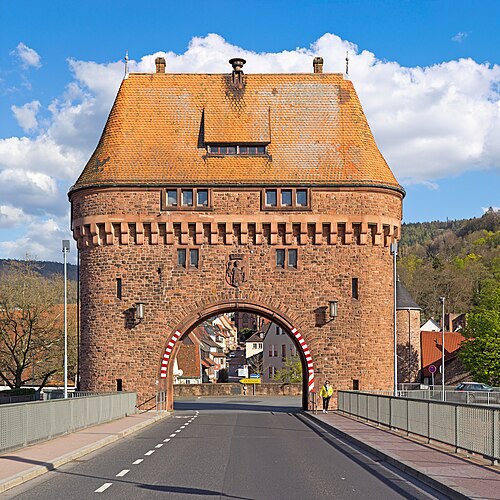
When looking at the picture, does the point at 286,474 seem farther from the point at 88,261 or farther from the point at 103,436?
the point at 88,261

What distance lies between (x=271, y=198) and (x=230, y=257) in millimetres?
3343

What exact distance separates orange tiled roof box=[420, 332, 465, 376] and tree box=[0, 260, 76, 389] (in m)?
36.6

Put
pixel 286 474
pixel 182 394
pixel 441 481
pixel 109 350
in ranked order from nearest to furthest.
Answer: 1. pixel 441 481
2. pixel 286 474
3. pixel 109 350
4. pixel 182 394

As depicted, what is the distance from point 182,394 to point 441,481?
54.3 metres

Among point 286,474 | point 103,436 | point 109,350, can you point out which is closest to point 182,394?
point 109,350

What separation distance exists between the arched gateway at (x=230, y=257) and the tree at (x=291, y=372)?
51.2 meters


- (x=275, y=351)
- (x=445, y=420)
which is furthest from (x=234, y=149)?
(x=275, y=351)

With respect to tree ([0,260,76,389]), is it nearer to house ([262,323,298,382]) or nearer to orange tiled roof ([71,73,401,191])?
orange tiled roof ([71,73,401,191])

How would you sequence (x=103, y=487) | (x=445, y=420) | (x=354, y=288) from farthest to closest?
1. (x=354, y=288)
2. (x=445, y=420)
3. (x=103, y=487)

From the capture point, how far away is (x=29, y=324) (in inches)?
2418

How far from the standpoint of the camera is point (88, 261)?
43344 millimetres

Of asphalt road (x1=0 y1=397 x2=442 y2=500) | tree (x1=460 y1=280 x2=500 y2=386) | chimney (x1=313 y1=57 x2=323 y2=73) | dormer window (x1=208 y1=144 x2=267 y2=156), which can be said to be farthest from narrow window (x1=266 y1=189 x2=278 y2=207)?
tree (x1=460 y1=280 x2=500 y2=386)

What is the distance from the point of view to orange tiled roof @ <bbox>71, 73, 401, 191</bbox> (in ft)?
141

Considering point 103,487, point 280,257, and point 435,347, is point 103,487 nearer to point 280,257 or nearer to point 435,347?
point 280,257
